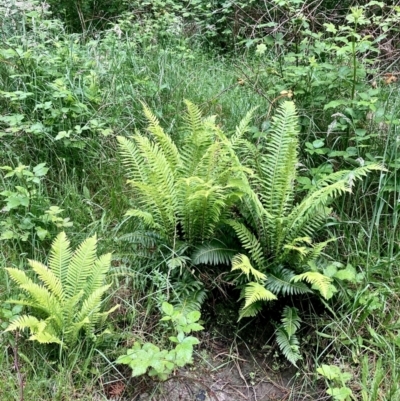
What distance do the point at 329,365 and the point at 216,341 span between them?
581 mm

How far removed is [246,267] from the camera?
2139mm

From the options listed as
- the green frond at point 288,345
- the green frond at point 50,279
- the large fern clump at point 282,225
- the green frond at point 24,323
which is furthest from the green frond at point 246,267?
the green frond at point 24,323

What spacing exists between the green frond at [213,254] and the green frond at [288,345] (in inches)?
18.0

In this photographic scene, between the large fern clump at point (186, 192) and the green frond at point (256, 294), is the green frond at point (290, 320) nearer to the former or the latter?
the green frond at point (256, 294)

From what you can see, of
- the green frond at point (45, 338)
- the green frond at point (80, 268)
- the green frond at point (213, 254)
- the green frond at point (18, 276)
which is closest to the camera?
the green frond at point (45, 338)

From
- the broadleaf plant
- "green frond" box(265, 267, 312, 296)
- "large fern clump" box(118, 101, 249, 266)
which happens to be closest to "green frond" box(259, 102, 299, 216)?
"large fern clump" box(118, 101, 249, 266)

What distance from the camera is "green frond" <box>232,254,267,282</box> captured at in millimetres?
2127

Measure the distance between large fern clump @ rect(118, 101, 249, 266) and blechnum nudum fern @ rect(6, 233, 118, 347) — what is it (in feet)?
1.19

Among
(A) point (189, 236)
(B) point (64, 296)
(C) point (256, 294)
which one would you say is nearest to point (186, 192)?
(A) point (189, 236)

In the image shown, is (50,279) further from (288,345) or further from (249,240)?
(288,345)

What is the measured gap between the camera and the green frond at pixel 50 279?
2.08 meters

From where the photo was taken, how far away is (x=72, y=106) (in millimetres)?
3184

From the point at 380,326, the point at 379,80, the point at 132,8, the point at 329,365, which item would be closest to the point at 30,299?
the point at 329,365

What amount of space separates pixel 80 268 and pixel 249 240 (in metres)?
0.87
